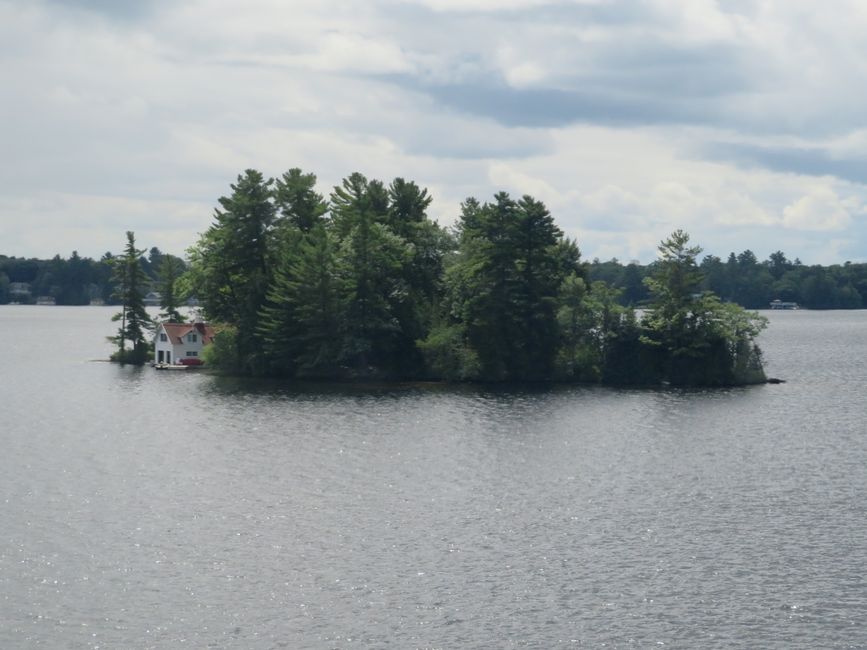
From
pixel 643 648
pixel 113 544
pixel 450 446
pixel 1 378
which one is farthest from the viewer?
pixel 1 378

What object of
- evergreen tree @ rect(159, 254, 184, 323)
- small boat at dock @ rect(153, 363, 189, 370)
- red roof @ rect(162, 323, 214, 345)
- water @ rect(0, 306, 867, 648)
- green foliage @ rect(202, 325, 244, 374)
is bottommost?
water @ rect(0, 306, 867, 648)

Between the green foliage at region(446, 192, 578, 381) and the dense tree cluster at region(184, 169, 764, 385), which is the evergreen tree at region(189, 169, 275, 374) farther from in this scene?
the green foliage at region(446, 192, 578, 381)

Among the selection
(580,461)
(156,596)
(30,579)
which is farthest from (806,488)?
(30,579)

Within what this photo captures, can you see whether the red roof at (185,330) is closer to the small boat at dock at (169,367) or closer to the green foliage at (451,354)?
the small boat at dock at (169,367)

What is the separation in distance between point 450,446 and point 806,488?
2679 centimetres

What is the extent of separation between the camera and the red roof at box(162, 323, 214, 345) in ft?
519

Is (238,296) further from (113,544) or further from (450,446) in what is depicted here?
(113,544)

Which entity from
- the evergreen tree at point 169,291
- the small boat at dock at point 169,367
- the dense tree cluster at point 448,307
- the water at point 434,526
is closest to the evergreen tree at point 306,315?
the dense tree cluster at point 448,307

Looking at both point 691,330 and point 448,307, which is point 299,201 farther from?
point 691,330

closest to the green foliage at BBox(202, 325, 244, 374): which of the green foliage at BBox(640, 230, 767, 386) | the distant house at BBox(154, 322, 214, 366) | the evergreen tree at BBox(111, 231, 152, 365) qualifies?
the distant house at BBox(154, 322, 214, 366)

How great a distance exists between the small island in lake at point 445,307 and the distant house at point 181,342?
9.28 meters

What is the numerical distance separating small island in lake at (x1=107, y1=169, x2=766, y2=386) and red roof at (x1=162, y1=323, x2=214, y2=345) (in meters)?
10.3

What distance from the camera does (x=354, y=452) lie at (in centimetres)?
8281

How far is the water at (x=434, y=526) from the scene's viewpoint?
44.7 meters
